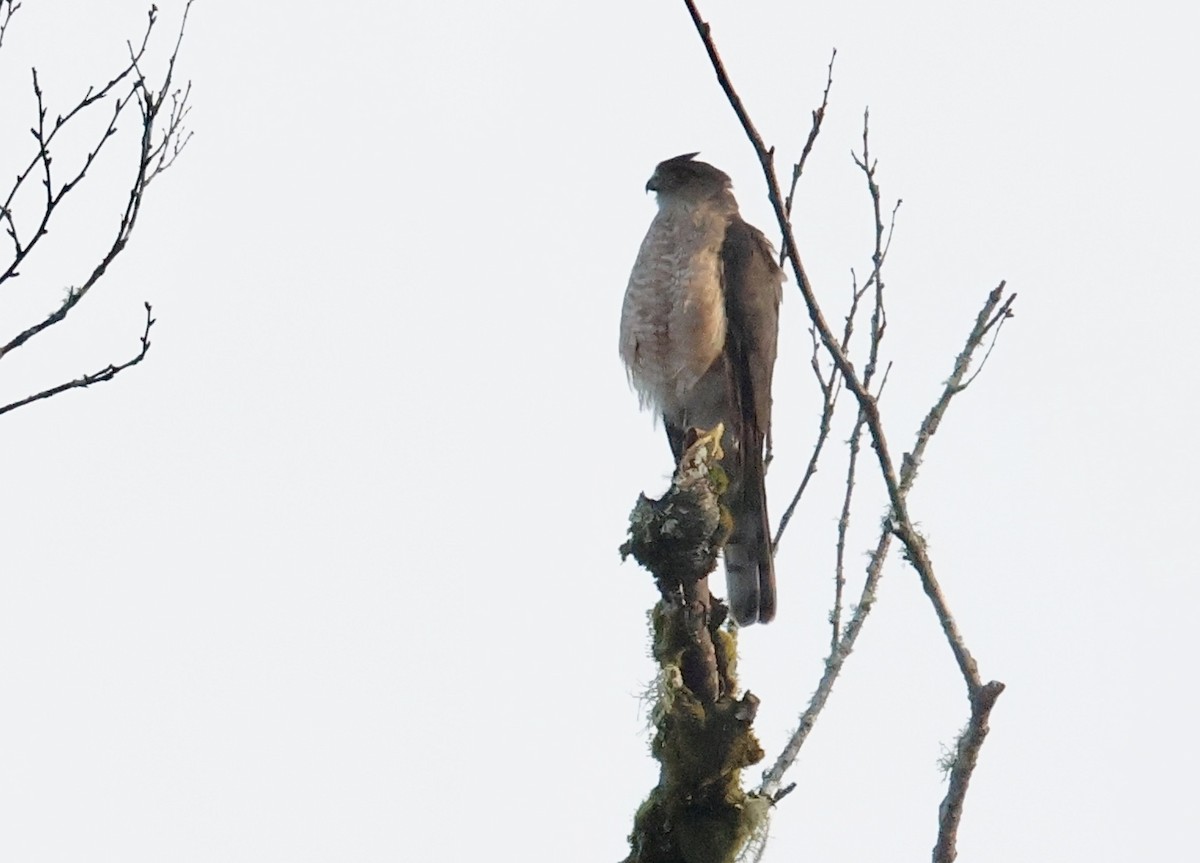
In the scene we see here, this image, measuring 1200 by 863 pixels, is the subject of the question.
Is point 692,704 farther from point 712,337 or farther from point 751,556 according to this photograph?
point 712,337

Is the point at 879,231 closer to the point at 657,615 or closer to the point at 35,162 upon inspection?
the point at 657,615

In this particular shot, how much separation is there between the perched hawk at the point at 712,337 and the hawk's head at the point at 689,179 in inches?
10.6

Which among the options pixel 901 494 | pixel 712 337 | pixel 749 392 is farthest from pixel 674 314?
pixel 901 494

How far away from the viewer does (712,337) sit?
20.8ft

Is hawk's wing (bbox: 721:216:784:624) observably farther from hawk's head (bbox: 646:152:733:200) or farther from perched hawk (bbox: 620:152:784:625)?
hawk's head (bbox: 646:152:733:200)

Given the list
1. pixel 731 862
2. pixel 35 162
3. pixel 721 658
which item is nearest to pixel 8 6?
pixel 35 162

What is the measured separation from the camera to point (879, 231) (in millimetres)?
5121

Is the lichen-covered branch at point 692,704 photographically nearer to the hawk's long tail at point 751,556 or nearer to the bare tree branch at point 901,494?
the bare tree branch at point 901,494

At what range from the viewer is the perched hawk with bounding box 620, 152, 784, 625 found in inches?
249

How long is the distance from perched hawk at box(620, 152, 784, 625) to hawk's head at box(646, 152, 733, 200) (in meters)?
0.27

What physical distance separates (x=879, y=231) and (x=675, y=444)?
5.94 ft

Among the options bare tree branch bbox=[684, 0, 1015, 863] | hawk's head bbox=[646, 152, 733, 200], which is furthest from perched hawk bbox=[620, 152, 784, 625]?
bare tree branch bbox=[684, 0, 1015, 863]

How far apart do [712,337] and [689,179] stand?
1018 millimetres

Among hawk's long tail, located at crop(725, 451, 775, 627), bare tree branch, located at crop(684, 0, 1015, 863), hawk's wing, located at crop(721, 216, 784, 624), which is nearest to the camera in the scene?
bare tree branch, located at crop(684, 0, 1015, 863)
